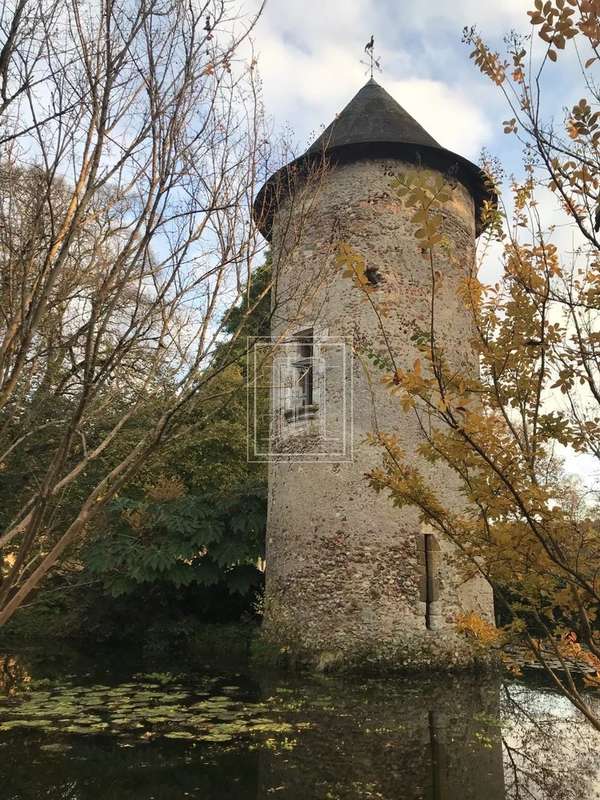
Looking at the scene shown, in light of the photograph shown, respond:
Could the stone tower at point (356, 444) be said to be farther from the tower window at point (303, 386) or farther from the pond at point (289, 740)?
the pond at point (289, 740)

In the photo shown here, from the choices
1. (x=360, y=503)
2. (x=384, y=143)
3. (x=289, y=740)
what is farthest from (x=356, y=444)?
(x=384, y=143)

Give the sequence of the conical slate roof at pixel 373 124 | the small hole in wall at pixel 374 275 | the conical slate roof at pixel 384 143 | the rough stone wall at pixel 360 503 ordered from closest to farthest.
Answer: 1. the rough stone wall at pixel 360 503
2. the small hole in wall at pixel 374 275
3. the conical slate roof at pixel 384 143
4. the conical slate roof at pixel 373 124

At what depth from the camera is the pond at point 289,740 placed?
4.30 m

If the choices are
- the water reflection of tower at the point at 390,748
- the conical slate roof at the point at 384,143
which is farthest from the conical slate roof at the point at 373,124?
the water reflection of tower at the point at 390,748

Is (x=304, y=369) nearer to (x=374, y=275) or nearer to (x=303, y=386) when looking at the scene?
(x=303, y=386)

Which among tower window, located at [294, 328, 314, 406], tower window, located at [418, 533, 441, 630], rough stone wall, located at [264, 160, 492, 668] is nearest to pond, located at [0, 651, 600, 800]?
rough stone wall, located at [264, 160, 492, 668]

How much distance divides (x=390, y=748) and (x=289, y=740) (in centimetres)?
82

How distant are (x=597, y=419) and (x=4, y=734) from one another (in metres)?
5.19

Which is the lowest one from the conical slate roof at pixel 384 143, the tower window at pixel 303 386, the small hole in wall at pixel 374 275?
the tower window at pixel 303 386

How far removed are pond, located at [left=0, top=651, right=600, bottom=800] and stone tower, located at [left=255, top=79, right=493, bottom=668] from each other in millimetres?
651

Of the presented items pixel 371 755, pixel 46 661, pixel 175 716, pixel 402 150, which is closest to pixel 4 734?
pixel 175 716

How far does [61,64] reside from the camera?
2.90 metres

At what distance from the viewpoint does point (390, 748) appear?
514 centimetres

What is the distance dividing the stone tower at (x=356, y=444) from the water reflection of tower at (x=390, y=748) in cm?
94
